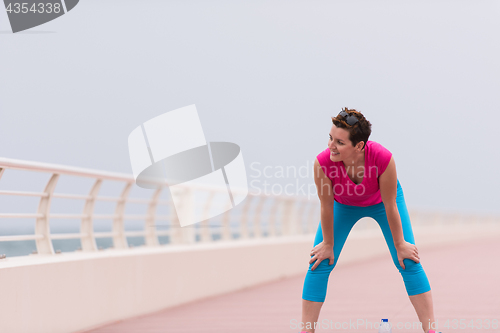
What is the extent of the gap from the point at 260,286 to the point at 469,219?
126ft

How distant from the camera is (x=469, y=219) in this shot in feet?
151

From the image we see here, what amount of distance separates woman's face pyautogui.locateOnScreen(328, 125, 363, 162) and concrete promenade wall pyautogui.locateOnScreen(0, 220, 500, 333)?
2.59 m

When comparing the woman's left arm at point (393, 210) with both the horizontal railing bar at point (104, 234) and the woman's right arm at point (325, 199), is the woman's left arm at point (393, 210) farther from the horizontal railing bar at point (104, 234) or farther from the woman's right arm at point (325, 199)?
the horizontal railing bar at point (104, 234)

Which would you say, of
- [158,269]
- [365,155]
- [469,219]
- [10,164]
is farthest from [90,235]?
[469,219]

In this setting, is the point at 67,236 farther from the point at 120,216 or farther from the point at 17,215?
the point at 120,216

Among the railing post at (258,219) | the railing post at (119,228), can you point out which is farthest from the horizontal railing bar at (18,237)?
the railing post at (258,219)

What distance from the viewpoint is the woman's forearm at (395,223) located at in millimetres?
4586

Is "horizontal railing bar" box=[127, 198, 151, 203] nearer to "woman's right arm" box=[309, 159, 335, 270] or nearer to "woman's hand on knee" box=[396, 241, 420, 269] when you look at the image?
"woman's right arm" box=[309, 159, 335, 270]

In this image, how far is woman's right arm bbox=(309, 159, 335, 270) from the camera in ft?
15.2

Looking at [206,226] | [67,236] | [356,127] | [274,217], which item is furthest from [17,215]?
[274,217]

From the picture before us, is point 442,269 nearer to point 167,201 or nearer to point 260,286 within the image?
point 260,286

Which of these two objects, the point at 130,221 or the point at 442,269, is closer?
the point at 130,221

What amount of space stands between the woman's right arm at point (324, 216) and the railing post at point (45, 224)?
2.45 m

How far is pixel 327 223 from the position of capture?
479 centimetres
